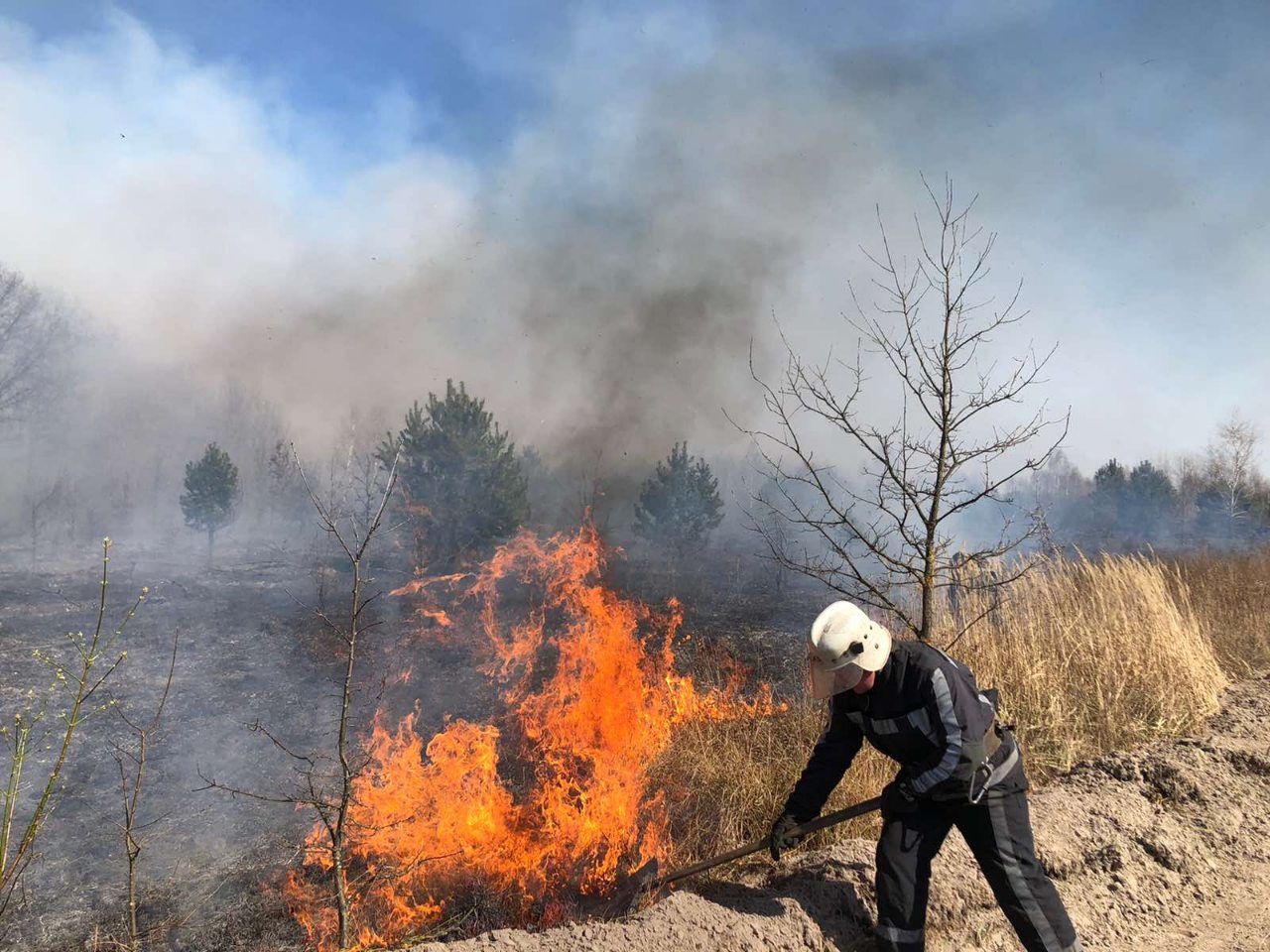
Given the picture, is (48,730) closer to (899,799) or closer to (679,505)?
(899,799)

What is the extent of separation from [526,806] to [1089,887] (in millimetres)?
4485

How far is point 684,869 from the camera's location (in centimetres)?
396

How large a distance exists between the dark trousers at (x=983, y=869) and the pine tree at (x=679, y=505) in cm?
1964

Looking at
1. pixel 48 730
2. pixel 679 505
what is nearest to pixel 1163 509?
pixel 679 505

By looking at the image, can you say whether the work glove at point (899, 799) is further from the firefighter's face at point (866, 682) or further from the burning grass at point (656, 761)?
the burning grass at point (656, 761)

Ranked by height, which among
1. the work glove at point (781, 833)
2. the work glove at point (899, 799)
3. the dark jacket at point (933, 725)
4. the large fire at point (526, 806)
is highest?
the dark jacket at point (933, 725)

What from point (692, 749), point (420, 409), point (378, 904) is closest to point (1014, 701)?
point (692, 749)

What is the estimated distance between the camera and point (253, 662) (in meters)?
14.7

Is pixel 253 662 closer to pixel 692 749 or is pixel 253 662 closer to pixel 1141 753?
pixel 692 749

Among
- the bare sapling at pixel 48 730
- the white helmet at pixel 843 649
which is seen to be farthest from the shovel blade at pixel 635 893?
the bare sapling at pixel 48 730

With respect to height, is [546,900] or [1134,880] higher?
[1134,880]

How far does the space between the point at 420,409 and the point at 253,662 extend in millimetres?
8273

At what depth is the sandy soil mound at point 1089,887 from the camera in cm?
356

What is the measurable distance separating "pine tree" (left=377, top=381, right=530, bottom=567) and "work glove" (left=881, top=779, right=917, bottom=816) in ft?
55.5
